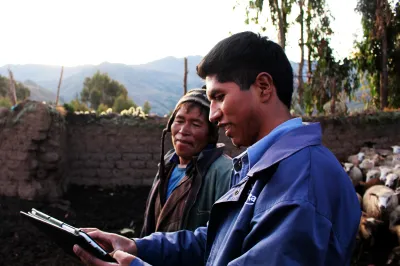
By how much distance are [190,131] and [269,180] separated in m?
1.36

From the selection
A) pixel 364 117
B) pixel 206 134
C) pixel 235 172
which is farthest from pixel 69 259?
pixel 364 117

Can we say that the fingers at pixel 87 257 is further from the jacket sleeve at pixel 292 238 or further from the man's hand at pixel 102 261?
the jacket sleeve at pixel 292 238

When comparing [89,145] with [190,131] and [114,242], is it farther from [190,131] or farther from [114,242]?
[114,242]

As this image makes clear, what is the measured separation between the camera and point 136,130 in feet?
28.9

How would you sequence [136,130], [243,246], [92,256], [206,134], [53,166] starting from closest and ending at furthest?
1. [243,246]
2. [92,256]
3. [206,134]
4. [53,166]
5. [136,130]

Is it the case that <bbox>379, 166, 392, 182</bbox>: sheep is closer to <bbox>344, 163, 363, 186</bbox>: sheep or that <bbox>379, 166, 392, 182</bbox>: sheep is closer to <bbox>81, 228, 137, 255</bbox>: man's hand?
<bbox>344, 163, 363, 186</bbox>: sheep

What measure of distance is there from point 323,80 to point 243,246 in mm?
15184

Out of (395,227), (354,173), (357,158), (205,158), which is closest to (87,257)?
(205,158)

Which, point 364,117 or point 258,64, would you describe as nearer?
point 258,64

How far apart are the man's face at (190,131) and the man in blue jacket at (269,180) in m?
1.04

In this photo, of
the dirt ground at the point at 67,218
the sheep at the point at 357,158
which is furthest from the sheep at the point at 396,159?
the dirt ground at the point at 67,218

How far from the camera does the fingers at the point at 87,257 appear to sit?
1393 mm

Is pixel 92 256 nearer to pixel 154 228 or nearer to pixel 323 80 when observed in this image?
pixel 154 228

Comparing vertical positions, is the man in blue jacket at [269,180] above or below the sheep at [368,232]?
above
